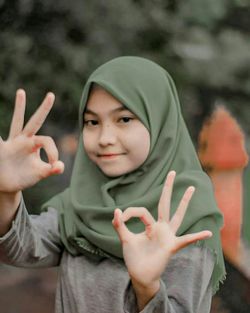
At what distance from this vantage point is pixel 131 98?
1553 mm

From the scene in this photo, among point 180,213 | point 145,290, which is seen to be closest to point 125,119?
point 180,213

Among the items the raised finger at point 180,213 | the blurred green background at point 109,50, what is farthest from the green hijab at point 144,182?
the blurred green background at point 109,50

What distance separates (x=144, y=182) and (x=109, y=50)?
1.54m

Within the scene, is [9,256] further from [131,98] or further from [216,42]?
[216,42]

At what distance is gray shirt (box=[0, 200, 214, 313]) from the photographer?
146 centimetres

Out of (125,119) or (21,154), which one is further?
(125,119)

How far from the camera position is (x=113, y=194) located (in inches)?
63.1

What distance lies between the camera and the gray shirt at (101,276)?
1.46 m

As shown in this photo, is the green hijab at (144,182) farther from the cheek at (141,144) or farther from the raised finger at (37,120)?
the raised finger at (37,120)

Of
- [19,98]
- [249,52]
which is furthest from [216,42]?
[19,98]

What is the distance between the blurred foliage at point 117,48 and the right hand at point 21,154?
153 centimetres

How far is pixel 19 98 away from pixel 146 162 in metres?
0.31

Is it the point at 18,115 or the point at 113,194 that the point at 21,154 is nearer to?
the point at 18,115

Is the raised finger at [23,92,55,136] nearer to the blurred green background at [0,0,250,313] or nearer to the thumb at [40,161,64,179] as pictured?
the thumb at [40,161,64,179]
